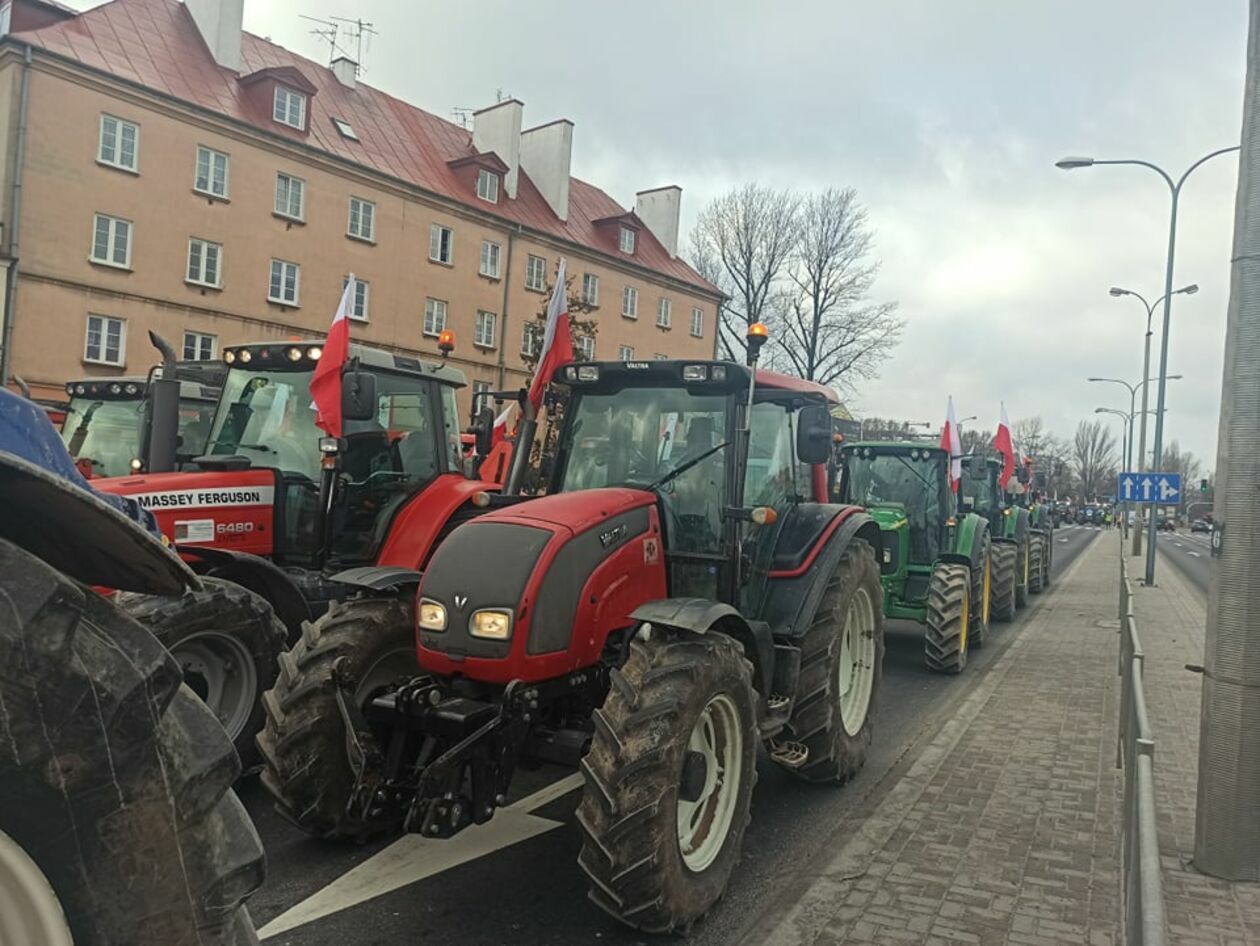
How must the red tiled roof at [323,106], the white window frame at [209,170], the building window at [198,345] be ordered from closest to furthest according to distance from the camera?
the red tiled roof at [323,106]
the white window frame at [209,170]
the building window at [198,345]

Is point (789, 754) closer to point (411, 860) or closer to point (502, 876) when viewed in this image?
point (502, 876)

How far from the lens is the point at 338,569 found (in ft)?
21.0

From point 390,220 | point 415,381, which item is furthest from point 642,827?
point 390,220

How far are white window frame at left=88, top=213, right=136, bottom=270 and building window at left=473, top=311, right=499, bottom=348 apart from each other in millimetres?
12375

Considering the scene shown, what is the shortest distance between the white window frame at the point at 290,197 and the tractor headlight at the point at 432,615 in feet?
88.2

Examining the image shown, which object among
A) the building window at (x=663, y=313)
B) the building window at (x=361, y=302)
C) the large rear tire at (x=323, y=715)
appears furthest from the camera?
the building window at (x=663, y=313)

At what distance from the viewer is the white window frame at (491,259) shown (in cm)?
3447

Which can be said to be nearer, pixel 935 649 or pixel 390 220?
pixel 935 649

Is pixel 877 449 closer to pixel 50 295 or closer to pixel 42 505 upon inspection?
pixel 42 505

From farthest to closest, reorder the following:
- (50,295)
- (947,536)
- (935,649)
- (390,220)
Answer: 1. (390,220)
2. (50,295)
3. (947,536)
4. (935,649)

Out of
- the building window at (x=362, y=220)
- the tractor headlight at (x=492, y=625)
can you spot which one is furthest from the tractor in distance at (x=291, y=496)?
the building window at (x=362, y=220)

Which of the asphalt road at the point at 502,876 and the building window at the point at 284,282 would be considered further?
the building window at the point at 284,282

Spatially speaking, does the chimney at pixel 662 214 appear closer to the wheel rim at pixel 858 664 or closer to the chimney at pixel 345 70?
the chimney at pixel 345 70

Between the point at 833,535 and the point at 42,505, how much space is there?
15.4 ft
